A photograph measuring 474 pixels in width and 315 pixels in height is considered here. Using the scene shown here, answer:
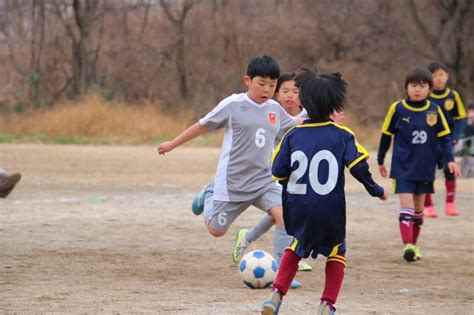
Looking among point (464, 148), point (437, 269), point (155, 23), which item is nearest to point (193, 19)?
point (155, 23)

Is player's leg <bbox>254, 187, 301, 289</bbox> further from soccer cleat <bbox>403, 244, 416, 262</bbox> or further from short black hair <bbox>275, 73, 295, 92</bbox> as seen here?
soccer cleat <bbox>403, 244, 416, 262</bbox>

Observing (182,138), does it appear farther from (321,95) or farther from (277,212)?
(321,95)

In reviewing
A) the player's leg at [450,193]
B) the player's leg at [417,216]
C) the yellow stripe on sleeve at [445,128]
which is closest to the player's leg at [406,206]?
the player's leg at [417,216]

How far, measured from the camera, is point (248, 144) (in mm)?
7062

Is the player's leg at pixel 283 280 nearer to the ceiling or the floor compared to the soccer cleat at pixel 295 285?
nearer to the ceiling

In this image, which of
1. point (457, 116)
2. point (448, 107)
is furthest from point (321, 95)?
point (457, 116)

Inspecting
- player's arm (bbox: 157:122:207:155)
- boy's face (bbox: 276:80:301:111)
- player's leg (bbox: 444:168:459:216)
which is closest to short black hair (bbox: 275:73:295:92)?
boy's face (bbox: 276:80:301:111)

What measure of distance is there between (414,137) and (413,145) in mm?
71

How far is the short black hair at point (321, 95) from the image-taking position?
538 cm

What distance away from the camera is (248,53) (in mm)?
30547

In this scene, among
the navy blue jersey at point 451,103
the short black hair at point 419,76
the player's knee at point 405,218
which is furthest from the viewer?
the navy blue jersey at point 451,103

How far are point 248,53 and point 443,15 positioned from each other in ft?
19.6

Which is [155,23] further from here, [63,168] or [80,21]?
[63,168]

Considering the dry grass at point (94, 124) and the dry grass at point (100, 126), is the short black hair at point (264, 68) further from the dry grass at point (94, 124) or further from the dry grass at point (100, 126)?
the dry grass at point (94, 124)
